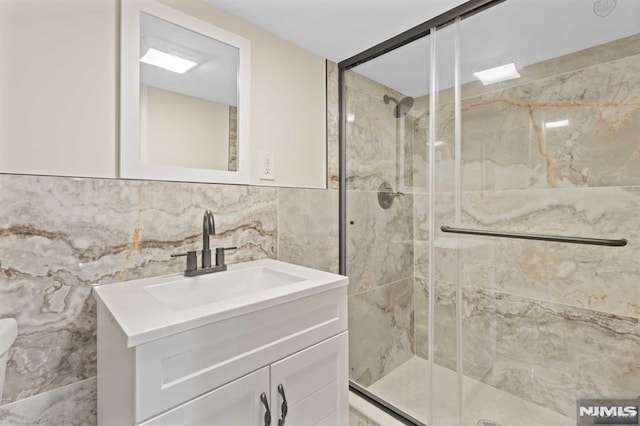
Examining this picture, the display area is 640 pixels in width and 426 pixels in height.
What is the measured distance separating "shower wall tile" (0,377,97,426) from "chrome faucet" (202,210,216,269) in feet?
1.59

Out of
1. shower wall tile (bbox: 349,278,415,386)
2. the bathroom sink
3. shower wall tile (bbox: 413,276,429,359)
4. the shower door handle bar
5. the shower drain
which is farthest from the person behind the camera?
shower wall tile (bbox: 349,278,415,386)

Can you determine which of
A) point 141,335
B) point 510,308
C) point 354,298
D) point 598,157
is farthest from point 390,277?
point 141,335

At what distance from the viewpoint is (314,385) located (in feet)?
3.22

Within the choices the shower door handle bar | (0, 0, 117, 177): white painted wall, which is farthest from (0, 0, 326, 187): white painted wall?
the shower door handle bar

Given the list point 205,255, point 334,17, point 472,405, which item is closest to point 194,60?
point 334,17

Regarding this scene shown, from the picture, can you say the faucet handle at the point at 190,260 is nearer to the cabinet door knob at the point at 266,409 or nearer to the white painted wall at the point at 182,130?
the white painted wall at the point at 182,130

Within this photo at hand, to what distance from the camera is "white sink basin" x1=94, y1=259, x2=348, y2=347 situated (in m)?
0.69

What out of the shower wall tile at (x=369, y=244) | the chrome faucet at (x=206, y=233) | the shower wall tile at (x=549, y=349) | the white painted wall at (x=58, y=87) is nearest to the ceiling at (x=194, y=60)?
the white painted wall at (x=58, y=87)

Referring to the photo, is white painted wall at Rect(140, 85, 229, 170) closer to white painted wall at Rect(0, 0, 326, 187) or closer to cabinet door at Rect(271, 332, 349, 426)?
white painted wall at Rect(0, 0, 326, 187)

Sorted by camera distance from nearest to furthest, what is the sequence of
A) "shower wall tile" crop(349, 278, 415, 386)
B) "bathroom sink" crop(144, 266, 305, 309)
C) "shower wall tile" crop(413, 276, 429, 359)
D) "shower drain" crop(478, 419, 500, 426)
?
"bathroom sink" crop(144, 266, 305, 309) → "shower drain" crop(478, 419, 500, 426) → "shower wall tile" crop(413, 276, 429, 359) → "shower wall tile" crop(349, 278, 415, 386)

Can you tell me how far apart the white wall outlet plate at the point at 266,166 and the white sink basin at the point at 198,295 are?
1.26 ft

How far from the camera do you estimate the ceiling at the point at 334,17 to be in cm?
126

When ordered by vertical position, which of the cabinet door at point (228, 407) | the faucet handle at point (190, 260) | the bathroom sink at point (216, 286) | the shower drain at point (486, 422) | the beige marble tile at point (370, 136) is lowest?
the shower drain at point (486, 422)

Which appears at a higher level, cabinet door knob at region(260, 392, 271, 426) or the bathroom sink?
the bathroom sink
